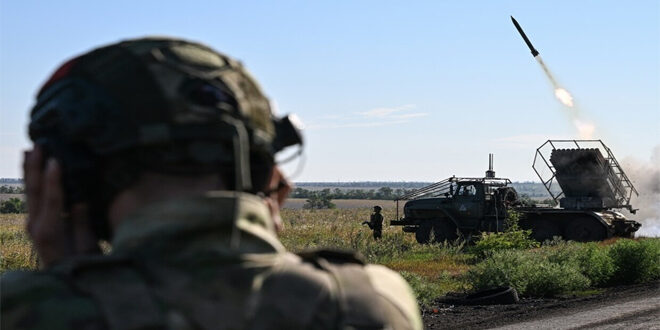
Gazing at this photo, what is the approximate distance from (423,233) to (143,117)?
104 feet

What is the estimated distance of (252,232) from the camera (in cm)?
152

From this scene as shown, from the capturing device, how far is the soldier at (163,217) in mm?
1443

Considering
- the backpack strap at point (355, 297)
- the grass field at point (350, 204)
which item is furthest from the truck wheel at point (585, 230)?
the grass field at point (350, 204)

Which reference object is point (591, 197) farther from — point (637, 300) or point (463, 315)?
point (463, 315)

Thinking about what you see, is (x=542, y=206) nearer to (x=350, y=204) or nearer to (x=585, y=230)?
(x=585, y=230)

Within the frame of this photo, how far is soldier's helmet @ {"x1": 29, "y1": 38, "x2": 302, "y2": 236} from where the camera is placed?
151cm

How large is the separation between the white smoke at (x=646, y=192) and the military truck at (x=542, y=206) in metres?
10.1

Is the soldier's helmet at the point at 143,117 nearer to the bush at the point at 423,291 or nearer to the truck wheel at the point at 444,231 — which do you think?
the bush at the point at 423,291

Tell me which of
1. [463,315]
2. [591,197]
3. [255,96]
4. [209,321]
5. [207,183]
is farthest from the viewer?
[591,197]

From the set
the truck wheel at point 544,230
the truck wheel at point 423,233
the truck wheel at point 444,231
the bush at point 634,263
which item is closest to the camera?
the bush at point 634,263

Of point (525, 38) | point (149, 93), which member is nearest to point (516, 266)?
point (525, 38)

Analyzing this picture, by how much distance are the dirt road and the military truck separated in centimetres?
1272

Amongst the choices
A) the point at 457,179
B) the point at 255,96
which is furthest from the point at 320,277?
the point at 457,179

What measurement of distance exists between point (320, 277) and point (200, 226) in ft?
0.71
